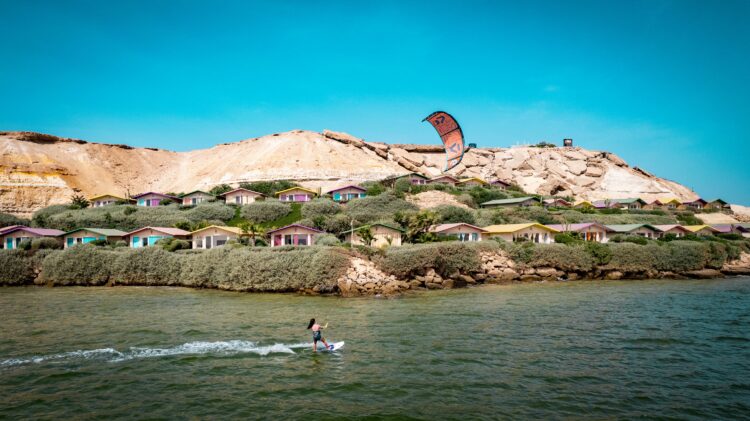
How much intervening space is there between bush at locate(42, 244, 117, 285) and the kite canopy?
1793 inches

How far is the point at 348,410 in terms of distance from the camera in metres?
11.7

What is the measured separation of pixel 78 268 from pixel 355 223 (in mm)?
24284

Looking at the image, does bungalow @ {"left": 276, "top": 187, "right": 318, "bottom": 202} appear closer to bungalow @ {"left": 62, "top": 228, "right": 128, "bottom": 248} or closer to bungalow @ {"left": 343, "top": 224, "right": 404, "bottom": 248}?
bungalow @ {"left": 62, "top": 228, "right": 128, "bottom": 248}

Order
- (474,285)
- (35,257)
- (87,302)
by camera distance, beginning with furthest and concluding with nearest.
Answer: (35,257) → (474,285) → (87,302)

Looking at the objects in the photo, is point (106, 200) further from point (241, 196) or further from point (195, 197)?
point (241, 196)

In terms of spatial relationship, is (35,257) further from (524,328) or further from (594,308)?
(594,308)

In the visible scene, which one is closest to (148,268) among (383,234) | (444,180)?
(383,234)

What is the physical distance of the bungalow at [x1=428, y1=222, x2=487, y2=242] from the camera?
44.9 m

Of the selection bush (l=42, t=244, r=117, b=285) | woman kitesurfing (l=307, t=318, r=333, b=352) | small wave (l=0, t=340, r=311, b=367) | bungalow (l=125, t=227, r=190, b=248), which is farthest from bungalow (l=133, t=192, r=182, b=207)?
woman kitesurfing (l=307, t=318, r=333, b=352)

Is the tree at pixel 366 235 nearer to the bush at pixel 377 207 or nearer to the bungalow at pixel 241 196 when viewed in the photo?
the bush at pixel 377 207

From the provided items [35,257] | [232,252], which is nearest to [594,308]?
[232,252]

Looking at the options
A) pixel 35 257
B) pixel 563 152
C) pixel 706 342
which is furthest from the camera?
pixel 563 152

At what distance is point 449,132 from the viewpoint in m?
69.8

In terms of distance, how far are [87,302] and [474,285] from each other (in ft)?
85.2
